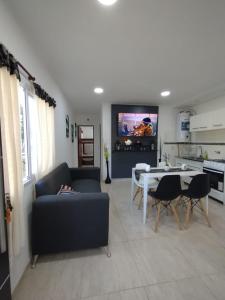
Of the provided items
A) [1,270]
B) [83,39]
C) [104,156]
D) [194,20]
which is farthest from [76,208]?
[104,156]

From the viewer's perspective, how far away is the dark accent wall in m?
5.16

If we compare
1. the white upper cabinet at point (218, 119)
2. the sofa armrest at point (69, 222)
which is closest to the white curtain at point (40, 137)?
the sofa armrest at point (69, 222)

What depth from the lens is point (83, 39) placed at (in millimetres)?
1894

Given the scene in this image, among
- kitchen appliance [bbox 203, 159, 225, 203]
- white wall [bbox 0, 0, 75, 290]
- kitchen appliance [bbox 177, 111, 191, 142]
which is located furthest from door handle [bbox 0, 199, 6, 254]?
kitchen appliance [bbox 177, 111, 191, 142]

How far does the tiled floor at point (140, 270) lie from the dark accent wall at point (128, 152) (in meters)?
2.88

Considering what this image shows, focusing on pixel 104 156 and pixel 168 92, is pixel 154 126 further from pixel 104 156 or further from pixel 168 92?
pixel 104 156

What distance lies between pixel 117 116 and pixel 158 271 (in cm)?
414

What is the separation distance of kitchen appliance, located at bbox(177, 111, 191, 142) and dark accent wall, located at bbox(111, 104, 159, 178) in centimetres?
78

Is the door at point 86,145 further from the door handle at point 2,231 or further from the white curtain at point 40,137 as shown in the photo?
the door handle at point 2,231

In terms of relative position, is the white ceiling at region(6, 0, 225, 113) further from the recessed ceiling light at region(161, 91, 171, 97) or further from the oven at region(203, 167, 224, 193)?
the oven at region(203, 167, 224, 193)

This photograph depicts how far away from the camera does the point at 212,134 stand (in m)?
4.51

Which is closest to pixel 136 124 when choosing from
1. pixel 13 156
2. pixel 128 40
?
pixel 128 40

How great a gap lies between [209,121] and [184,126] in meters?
1.07

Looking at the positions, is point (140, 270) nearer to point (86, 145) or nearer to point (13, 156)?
point (13, 156)
